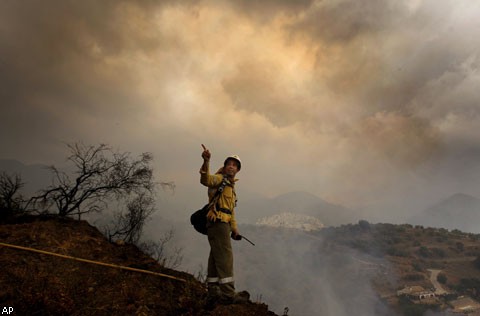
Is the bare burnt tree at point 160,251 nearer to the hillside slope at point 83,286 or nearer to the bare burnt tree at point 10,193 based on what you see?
the hillside slope at point 83,286

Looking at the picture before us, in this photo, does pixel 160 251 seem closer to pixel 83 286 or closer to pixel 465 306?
pixel 83 286

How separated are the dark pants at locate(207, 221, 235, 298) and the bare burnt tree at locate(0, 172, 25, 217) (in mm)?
8074

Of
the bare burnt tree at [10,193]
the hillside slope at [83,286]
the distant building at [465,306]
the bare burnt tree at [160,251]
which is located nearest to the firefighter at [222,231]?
the hillside slope at [83,286]

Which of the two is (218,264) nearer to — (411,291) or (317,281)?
(411,291)

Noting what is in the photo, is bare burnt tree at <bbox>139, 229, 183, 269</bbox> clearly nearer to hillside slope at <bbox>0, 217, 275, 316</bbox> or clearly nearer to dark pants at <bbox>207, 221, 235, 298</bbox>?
hillside slope at <bbox>0, 217, 275, 316</bbox>

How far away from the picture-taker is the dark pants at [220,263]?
199 inches

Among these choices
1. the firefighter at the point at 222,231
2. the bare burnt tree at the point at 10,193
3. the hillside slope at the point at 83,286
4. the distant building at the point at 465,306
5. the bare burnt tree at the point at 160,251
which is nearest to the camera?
the hillside slope at the point at 83,286

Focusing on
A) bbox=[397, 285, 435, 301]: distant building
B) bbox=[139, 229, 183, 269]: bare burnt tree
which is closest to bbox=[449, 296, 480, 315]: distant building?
bbox=[397, 285, 435, 301]: distant building

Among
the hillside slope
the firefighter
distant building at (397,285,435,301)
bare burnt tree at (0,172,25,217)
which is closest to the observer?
the hillside slope

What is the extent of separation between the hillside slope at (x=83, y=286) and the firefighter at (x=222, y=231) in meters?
0.31

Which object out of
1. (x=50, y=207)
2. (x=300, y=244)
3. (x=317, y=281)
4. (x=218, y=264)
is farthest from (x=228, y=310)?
(x=300, y=244)

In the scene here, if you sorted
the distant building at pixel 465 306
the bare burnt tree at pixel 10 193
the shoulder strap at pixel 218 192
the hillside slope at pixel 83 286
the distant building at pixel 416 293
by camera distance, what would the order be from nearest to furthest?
1. the hillside slope at pixel 83 286
2. the shoulder strap at pixel 218 192
3. the bare burnt tree at pixel 10 193
4. the distant building at pixel 465 306
5. the distant building at pixel 416 293

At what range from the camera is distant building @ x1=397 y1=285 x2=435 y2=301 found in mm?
79875

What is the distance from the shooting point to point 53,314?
3.75 m
